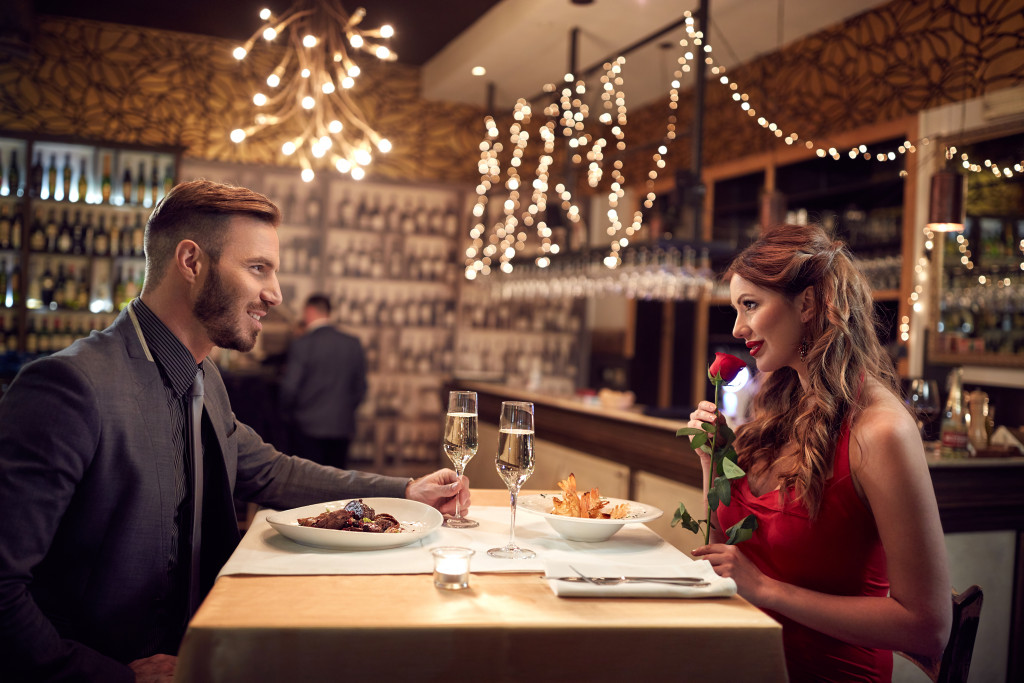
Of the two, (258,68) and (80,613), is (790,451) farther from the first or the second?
(258,68)

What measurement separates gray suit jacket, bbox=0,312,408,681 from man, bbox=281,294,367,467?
4.39 meters

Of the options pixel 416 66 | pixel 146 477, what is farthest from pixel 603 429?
pixel 416 66

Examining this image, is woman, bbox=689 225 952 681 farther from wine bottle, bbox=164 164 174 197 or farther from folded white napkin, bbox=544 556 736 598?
wine bottle, bbox=164 164 174 197

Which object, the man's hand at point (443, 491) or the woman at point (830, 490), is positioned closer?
the woman at point (830, 490)

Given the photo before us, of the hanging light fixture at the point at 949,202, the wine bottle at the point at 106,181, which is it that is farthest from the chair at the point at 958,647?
the wine bottle at the point at 106,181

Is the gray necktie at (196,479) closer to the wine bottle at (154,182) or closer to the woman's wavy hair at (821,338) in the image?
the woman's wavy hair at (821,338)

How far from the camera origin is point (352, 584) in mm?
1300

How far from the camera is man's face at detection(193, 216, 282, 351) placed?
1.75m

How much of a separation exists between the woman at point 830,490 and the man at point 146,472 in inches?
28.3

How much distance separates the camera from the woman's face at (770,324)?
1.80 metres

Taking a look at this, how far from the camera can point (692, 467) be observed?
12.0 feet

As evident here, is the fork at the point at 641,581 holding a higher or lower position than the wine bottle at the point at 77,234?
lower

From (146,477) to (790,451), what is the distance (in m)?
1.40

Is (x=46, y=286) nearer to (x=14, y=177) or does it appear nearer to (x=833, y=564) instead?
(x=14, y=177)
